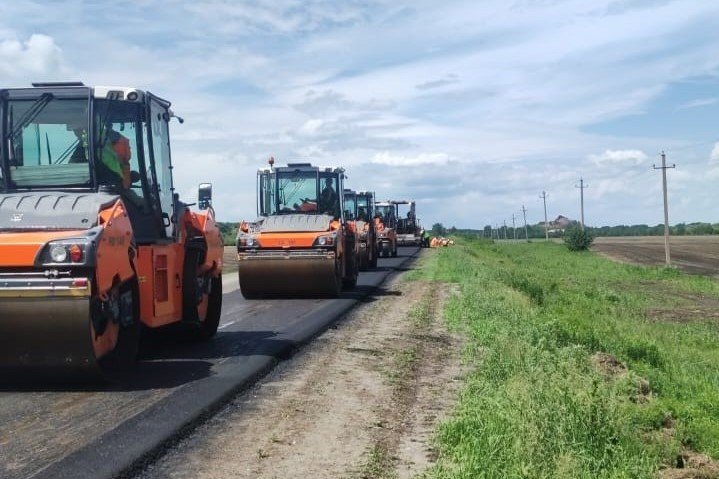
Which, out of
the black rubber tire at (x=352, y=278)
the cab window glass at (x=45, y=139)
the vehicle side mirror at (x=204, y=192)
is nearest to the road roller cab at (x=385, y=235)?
the black rubber tire at (x=352, y=278)

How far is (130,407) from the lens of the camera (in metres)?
6.93

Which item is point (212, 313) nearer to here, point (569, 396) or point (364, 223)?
point (569, 396)

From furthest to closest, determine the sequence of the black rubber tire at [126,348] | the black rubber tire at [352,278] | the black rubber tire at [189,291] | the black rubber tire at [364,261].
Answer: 1. the black rubber tire at [364,261]
2. the black rubber tire at [352,278]
3. the black rubber tire at [189,291]
4. the black rubber tire at [126,348]

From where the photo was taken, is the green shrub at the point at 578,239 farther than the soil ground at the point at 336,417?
Yes

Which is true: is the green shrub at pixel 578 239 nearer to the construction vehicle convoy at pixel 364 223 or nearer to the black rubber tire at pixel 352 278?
the construction vehicle convoy at pixel 364 223

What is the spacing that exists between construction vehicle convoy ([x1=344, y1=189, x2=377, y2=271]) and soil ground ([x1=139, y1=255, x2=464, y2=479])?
15.6m

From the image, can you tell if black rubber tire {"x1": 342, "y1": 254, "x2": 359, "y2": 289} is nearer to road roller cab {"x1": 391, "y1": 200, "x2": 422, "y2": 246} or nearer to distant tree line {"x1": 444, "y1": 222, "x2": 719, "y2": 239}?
road roller cab {"x1": 391, "y1": 200, "x2": 422, "y2": 246}

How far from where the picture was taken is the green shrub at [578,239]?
6575 cm

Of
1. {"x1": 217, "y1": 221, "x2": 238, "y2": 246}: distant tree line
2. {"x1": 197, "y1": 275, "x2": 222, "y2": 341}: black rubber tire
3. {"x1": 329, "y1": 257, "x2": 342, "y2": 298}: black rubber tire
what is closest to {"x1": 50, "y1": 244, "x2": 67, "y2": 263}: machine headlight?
{"x1": 197, "y1": 275, "x2": 222, "y2": 341}: black rubber tire

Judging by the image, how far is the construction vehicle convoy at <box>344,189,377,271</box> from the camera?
28.3 metres

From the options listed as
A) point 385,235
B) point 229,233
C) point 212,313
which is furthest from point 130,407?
point 229,233

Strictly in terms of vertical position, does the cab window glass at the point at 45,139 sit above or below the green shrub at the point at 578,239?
above

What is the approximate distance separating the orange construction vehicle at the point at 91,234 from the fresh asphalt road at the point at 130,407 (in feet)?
1.03

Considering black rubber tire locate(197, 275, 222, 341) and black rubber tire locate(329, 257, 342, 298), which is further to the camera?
black rubber tire locate(329, 257, 342, 298)
